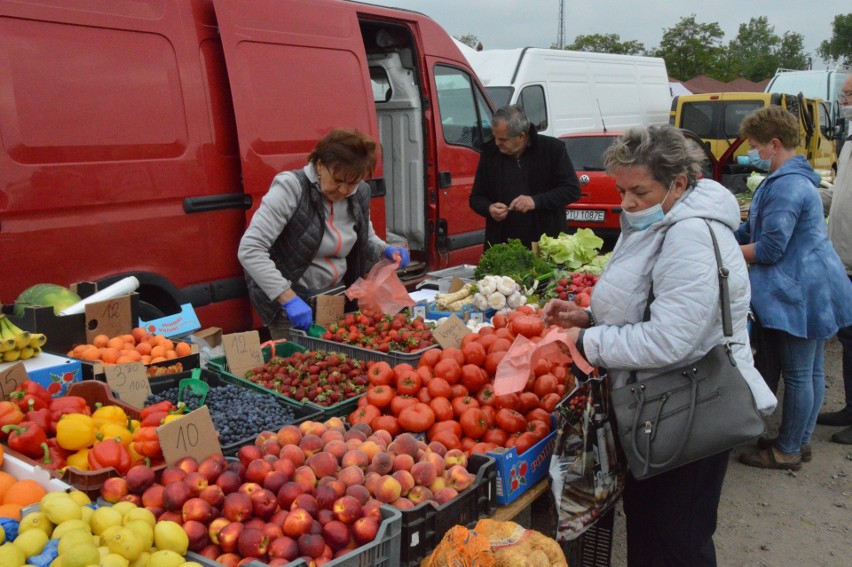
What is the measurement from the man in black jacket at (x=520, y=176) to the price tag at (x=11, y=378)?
3392mm

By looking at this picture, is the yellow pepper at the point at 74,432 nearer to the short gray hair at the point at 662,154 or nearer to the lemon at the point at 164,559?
the lemon at the point at 164,559

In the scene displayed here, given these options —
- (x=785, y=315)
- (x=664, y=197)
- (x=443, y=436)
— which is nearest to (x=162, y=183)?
(x=443, y=436)

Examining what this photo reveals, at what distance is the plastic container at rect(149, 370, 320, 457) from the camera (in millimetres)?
2363

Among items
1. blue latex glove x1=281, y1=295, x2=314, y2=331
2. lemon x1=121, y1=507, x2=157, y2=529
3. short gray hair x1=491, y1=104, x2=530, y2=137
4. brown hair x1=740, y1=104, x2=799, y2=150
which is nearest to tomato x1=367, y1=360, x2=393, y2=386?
blue latex glove x1=281, y1=295, x2=314, y2=331

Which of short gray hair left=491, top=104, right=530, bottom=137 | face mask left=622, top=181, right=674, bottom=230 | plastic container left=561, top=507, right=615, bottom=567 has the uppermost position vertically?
short gray hair left=491, top=104, right=530, bottom=137

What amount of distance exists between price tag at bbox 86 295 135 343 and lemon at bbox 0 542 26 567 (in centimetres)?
172

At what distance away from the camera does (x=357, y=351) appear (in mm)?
3361

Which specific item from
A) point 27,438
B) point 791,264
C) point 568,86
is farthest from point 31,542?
point 568,86

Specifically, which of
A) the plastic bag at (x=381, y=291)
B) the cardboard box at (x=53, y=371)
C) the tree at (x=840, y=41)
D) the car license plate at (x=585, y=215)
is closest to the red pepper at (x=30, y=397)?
the cardboard box at (x=53, y=371)

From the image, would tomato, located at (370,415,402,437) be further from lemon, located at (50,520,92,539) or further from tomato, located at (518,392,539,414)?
lemon, located at (50,520,92,539)

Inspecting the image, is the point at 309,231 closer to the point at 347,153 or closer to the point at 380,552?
the point at 347,153

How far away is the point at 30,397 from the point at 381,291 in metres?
2.02

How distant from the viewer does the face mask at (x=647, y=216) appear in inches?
86.2

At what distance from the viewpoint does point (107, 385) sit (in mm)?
2562
